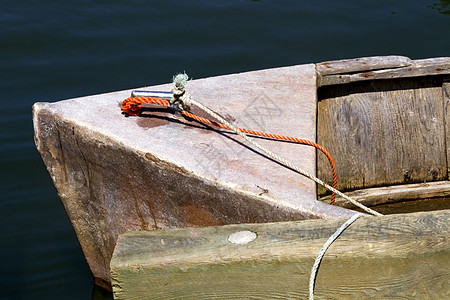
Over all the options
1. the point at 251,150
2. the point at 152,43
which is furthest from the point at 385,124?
the point at 152,43

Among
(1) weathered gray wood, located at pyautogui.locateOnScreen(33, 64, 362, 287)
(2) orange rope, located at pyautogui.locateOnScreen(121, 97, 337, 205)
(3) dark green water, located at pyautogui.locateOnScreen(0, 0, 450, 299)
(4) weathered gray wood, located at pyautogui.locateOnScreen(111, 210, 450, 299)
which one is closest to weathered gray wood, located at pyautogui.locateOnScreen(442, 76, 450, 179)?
(1) weathered gray wood, located at pyautogui.locateOnScreen(33, 64, 362, 287)

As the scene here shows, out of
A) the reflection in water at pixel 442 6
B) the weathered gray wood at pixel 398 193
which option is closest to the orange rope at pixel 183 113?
the weathered gray wood at pixel 398 193

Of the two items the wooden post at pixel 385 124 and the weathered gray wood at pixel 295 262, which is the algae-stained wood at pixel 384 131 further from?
the weathered gray wood at pixel 295 262

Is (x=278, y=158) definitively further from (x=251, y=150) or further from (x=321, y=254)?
(x=321, y=254)

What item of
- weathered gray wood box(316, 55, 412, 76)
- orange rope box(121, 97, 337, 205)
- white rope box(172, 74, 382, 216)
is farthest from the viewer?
weathered gray wood box(316, 55, 412, 76)

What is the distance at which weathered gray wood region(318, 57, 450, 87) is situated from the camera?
345 centimetres

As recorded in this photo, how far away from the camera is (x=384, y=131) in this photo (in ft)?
12.1

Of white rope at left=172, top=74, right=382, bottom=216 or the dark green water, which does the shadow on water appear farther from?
white rope at left=172, top=74, right=382, bottom=216

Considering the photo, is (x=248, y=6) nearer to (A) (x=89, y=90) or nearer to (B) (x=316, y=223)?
(A) (x=89, y=90)

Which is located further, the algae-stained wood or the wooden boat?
the algae-stained wood

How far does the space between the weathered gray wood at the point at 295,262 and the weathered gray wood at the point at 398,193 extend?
5.70ft

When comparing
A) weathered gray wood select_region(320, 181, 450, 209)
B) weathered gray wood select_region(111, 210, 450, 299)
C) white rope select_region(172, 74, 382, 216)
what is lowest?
weathered gray wood select_region(111, 210, 450, 299)

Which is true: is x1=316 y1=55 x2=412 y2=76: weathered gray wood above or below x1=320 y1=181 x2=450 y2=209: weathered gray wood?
above

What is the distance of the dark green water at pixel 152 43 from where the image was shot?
5.27 m
